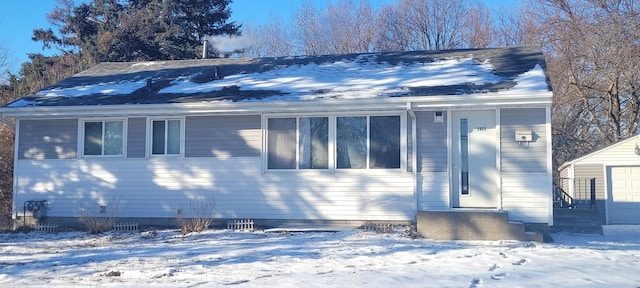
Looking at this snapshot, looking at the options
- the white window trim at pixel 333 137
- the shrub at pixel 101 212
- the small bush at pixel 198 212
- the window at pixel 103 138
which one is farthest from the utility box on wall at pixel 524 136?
the shrub at pixel 101 212

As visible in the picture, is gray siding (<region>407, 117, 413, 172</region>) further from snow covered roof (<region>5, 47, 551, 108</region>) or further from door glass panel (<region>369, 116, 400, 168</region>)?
snow covered roof (<region>5, 47, 551, 108</region>)

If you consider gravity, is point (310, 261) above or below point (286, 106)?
below

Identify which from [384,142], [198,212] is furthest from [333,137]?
[198,212]

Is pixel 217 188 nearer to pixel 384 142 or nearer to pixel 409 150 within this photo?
pixel 384 142

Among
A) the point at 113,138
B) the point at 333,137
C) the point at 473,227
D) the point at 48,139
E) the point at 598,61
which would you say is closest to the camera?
the point at 473,227

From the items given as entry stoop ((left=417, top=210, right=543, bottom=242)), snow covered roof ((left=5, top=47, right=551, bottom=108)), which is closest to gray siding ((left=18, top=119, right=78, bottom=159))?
snow covered roof ((left=5, top=47, right=551, bottom=108))

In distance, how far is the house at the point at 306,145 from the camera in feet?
42.1

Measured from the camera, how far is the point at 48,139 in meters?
14.7

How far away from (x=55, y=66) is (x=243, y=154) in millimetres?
20866

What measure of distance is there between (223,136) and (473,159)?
5.30 metres

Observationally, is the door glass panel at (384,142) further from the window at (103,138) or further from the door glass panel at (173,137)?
the window at (103,138)

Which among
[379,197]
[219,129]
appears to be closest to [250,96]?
[219,129]

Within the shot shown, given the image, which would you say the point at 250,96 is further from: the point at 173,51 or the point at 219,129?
the point at 173,51

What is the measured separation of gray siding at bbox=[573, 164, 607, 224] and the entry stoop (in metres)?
8.95
